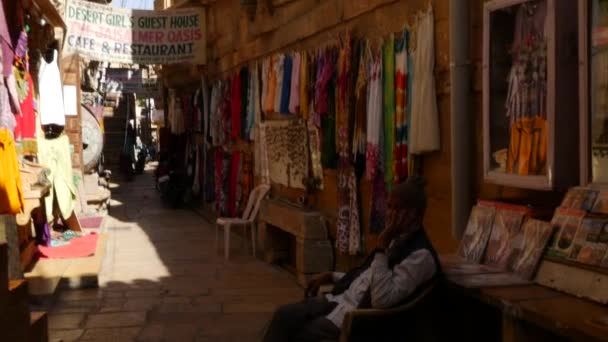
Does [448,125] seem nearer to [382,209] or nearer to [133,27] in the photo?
[382,209]

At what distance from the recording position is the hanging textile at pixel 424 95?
542cm

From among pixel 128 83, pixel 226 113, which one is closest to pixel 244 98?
pixel 226 113

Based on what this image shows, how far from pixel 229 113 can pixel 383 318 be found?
353 inches

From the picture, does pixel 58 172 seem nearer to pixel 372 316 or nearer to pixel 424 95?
pixel 424 95

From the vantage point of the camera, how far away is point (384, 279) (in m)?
3.80

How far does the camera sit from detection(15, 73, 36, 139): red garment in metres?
8.17

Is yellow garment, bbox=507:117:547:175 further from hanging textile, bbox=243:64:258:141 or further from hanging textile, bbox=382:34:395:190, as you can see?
hanging textile, bbox=243:64:258:141

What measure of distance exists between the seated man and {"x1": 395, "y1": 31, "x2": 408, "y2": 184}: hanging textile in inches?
62.5

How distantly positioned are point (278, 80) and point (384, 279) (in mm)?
5657

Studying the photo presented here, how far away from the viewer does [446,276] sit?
3828mm

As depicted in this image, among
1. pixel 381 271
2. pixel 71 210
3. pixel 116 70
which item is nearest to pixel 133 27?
pixel 71 210

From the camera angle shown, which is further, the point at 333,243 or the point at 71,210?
the point at 71,210

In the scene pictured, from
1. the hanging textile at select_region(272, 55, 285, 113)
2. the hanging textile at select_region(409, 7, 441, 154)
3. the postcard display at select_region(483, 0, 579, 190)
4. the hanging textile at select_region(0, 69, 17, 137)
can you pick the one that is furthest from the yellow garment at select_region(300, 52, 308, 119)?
the postcard display at select_region(483, 0, 579, 190)

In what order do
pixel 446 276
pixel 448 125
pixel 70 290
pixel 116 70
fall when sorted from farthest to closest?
pixel 116 70 → pixel 70 290 → pixel 448 125 → pixel 446 276
